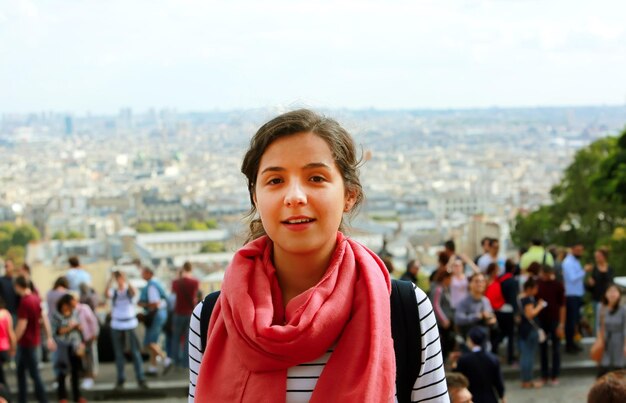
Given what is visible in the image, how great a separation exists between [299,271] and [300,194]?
0.15m

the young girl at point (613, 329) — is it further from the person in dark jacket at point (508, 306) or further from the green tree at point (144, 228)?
the green tree at point (144, 228)

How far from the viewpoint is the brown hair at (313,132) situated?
1.62 meters

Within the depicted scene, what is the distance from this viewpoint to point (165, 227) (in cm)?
7275

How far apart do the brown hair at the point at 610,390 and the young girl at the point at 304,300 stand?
37.0 inches

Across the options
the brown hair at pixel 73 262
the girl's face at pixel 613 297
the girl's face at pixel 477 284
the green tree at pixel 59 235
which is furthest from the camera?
the green tree at pixel 59 235

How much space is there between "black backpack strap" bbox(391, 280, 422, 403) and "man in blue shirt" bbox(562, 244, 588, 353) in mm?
6154

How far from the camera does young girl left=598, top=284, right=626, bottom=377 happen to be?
19.6ft

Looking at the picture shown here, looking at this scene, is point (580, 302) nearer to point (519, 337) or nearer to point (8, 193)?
point (519, 337)

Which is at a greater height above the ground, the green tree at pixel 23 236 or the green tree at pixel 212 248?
the green tree at pixel 23 236

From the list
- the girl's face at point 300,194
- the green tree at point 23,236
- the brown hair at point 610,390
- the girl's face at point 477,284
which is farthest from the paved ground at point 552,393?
the green tree at point 23,236

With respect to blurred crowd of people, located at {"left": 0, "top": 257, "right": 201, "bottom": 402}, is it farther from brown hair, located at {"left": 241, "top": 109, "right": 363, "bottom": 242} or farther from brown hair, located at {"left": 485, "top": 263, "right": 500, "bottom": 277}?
brown hair, located at {"left": 241, "top": 109, "right": 363, "bottom": 242}

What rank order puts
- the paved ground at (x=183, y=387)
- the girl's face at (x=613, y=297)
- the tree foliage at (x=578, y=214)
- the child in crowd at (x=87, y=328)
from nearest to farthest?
the girl's face at (x=613, y=297) → the child in crowd at (x=87, y=328) → the paved ground at (x=183, y=387) → the tree foliage at (x=578, y=214)

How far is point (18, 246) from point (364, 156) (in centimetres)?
5638

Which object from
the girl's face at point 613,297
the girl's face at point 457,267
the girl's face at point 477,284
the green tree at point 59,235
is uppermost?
the girl's face at point 457,267
